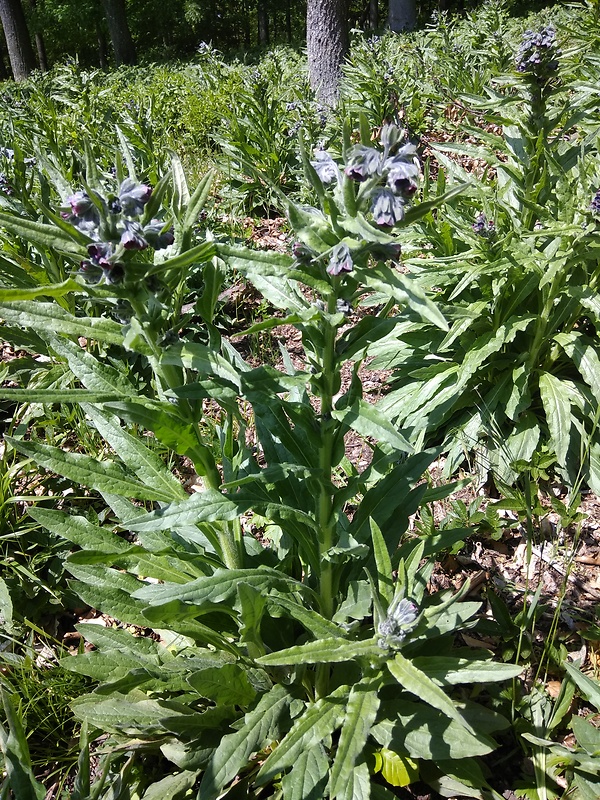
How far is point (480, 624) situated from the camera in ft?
7.48

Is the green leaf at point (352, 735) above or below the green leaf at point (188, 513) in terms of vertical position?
below

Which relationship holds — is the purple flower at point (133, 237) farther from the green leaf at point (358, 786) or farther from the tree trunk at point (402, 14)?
the tree trunk at point (402, 14)

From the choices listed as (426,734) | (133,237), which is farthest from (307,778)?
(133,237)

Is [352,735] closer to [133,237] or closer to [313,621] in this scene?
[313,621]

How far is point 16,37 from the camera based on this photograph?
669 inches

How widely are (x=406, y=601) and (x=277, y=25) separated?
171 ft

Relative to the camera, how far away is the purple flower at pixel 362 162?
4.31 feet

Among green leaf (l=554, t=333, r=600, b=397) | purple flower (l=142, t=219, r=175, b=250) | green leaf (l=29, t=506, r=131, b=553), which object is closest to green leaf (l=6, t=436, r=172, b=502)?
green leaf (l=29, t=506, r=131, b=553)

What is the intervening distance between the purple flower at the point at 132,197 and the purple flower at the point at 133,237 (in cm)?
4

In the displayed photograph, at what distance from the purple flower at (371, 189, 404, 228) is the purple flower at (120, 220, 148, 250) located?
1.79ft

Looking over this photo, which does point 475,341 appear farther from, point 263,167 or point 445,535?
point 263,167

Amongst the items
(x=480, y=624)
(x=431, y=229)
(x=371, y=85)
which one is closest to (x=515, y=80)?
(x=431, y=229)

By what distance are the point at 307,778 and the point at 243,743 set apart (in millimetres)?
219

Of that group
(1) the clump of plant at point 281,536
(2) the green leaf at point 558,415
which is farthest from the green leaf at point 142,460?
(2) the green leaf at point 558,415
